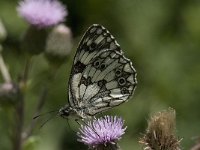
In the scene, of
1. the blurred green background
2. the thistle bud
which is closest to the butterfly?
the thistle bud

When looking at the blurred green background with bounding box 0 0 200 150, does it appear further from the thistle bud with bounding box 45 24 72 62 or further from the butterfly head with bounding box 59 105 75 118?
the butterfly head with bounding box 59 105 75 118

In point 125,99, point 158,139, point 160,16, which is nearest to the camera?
point 158,139

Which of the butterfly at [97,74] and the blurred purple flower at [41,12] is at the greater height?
the blurred purple flower at [41,12]

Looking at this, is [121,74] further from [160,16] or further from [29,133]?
[160,16]

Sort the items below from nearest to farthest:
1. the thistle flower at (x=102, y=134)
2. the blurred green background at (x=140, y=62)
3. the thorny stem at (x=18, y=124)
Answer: the thistle flower at (x=102, y=134) < the thorny stem at (x=18, y=124) < the blurred green background at (x=140, y=62)

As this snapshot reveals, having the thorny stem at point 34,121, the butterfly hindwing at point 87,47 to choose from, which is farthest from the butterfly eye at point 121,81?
the thorny stem at point 34,121

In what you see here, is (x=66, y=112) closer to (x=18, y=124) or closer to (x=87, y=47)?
(x=87, y=47)

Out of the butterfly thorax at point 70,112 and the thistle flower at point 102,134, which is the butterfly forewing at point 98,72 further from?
the thistle flower at point 102,134

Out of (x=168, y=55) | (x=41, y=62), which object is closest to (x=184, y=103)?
(x=168, y=55)
